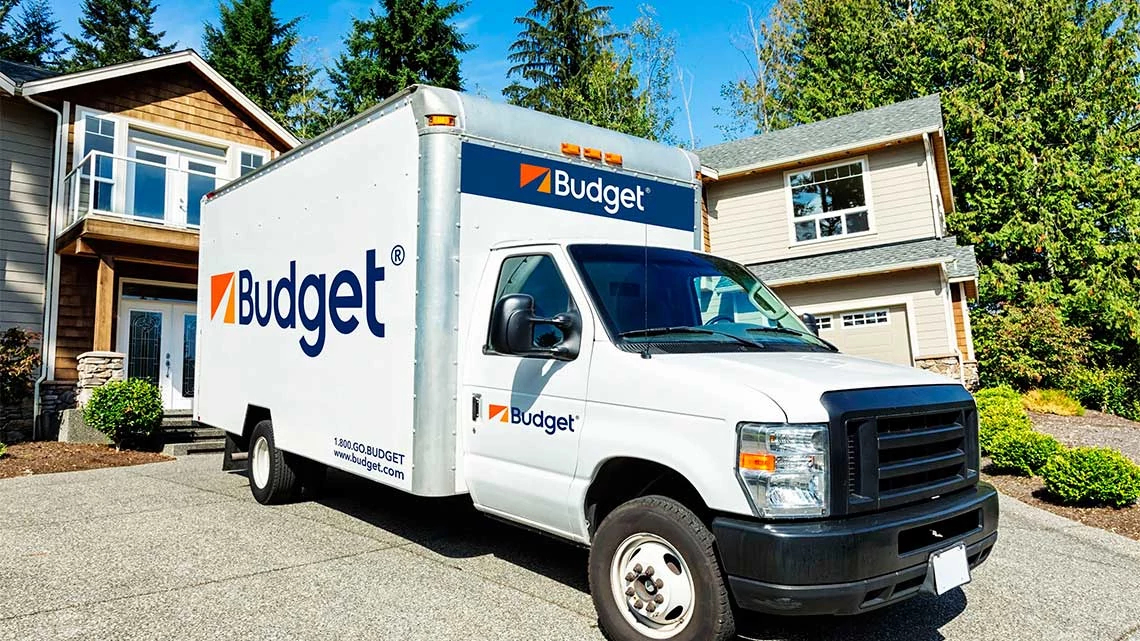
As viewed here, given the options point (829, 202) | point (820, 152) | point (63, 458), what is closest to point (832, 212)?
point (829, 202)

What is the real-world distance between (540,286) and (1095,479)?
646cm

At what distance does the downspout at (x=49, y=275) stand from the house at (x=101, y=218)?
0.8 inches

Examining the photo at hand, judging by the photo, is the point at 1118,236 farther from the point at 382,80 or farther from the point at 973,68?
the point at 382,80

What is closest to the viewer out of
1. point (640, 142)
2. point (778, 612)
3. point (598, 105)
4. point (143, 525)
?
point (778, 612)

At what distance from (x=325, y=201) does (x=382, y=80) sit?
75.6 feet

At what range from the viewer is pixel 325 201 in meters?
6.12

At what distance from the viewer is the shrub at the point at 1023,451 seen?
351 inches

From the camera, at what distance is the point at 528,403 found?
4.45 meters

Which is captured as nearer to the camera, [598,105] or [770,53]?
[598,105]

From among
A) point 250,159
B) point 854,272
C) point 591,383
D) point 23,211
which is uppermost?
point 250,159

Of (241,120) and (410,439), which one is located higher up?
(241,120)

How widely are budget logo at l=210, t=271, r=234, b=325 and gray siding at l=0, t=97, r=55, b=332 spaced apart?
7.74 m

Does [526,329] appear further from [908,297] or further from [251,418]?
[908,297]

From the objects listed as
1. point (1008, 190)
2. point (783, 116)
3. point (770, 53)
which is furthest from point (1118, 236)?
point (770, 53)
